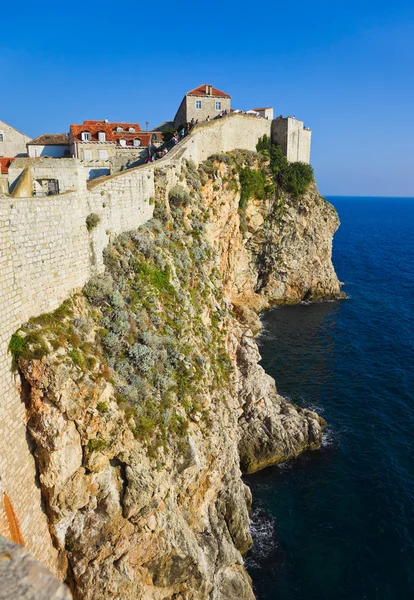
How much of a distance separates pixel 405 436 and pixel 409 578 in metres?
10.5

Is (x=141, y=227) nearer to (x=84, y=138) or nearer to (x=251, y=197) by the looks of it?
(x=84, y=138)

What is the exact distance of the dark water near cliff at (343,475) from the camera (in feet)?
62.6

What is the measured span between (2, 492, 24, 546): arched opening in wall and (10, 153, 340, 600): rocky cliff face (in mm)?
1420

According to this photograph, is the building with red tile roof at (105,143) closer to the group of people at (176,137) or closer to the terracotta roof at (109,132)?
the terracotta roof at (109,132)

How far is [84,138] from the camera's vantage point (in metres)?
35.8

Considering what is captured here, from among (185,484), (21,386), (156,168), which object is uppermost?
(156,168)

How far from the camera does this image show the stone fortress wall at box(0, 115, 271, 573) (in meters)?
11.9

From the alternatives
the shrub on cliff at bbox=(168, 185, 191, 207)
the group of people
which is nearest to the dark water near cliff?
the shrub on cliff at bbox=(168, 185, 191, 207)

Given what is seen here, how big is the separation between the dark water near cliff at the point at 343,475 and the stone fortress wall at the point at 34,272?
12.5 metres

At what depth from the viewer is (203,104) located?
147 ft

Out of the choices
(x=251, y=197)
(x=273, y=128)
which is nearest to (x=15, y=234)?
(x=251, y=197)

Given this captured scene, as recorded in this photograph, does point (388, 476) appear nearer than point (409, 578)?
No

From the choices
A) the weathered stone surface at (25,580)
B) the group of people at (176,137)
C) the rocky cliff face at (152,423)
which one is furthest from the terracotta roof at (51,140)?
the weathered stone surface at (25,580)

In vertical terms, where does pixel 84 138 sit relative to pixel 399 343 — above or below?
above
